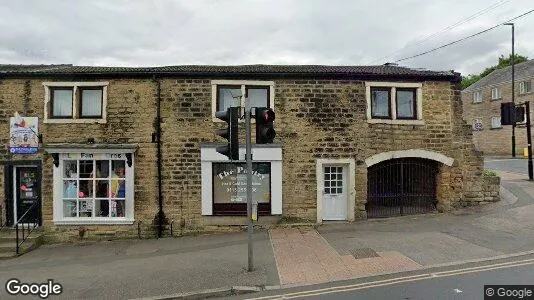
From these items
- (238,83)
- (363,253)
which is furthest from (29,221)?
(363,253)

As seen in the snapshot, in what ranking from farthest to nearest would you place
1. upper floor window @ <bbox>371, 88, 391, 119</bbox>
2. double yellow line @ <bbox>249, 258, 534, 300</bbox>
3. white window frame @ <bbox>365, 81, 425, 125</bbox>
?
upper floor window @ <bbox>371, 88, 391, 119</bbox> → white window frame @ <bbox>365, 81, 425, 125</bbox> → double yellow line @ <bbox>249, 258, 534, 300</bbox>

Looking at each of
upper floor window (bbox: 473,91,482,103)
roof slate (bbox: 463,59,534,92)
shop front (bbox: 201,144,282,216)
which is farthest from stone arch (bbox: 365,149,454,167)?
upper floor window (bbox: 473,91,482,103)

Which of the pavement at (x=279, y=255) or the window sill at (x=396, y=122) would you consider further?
the window sill at (x=396, y=122)

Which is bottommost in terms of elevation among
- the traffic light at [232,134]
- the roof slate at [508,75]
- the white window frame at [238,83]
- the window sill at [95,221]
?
the window sill at [95,221]

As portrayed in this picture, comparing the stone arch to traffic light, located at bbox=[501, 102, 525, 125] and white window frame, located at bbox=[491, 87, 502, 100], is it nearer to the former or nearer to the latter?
traffic light, located at bbox=[501, 102, 525, 125]

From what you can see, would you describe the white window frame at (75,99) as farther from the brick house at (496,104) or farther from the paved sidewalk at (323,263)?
the brick house at (496,104)

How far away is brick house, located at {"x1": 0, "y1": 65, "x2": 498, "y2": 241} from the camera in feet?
39.4

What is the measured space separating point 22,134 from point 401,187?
39.1 ft

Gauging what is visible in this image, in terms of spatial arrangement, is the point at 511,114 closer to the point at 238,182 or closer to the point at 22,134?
the point at 238,182

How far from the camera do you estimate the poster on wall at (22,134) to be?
39.1 ft

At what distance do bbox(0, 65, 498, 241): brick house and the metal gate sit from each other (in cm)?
62

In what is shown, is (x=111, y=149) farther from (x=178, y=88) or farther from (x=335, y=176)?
(x=335, y=176)

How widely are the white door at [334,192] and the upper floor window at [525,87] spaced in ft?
101

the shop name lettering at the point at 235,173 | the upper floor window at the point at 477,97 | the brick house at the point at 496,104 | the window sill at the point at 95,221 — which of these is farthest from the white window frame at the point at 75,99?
the upper floor window at the point at 477,97
